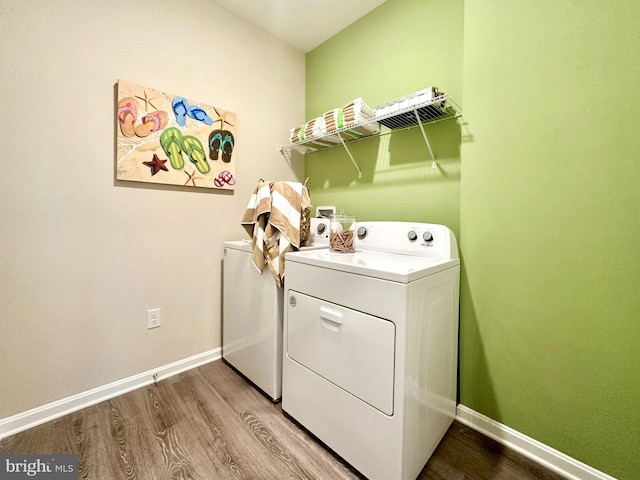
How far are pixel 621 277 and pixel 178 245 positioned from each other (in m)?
2.18

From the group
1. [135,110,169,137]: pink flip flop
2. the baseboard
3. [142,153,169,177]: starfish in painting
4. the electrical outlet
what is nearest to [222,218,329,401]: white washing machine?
the baseboard

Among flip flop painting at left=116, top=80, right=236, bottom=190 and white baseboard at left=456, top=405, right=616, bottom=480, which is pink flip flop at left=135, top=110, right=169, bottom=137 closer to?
flip flop painting at left=116, top=80, right=236, bottom=190

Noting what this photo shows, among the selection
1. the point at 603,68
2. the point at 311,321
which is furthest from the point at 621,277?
the point at 311,321

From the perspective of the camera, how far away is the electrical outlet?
1704 mm

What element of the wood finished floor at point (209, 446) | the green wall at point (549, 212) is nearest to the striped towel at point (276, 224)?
the wood finished floor at point (209, 446)

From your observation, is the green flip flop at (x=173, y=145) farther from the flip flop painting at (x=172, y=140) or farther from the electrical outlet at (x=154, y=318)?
the electrical outlet at (x=154, y=318)

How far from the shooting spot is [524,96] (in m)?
1.17

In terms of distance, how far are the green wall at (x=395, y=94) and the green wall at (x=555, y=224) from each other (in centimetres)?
22

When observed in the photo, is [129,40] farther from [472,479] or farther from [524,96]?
[472,479]

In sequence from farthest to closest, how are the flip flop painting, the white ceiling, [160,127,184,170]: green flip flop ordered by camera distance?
the white ceiling, [160,127,184,170]: green flip flop, the flip flop painting

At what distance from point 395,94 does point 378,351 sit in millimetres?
1637

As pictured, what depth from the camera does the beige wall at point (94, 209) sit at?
4.22 feet

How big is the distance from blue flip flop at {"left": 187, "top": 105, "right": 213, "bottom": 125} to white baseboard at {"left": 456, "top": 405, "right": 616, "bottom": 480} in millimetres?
2285

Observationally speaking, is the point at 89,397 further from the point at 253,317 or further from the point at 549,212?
the point at 549,212
